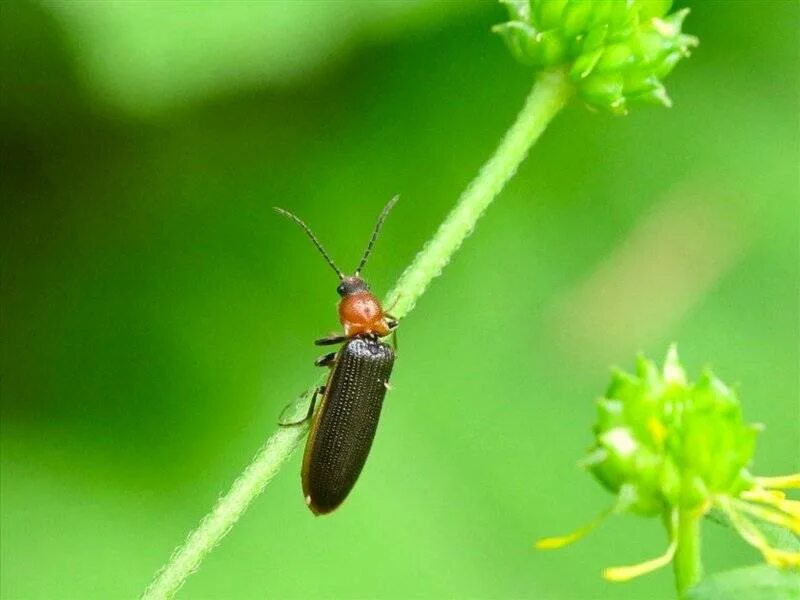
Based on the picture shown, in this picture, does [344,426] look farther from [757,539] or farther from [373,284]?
[757,539]

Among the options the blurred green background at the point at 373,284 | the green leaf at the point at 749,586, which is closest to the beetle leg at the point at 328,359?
the blurred green background at the point at 373,284

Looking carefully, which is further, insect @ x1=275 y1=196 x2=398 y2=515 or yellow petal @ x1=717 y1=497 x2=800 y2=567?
insect @ x1=275 y1=196 x2=398 y2=515

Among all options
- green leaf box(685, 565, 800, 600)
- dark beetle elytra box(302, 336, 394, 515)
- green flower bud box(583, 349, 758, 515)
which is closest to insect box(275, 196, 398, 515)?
dark beetle elytra box(302, 336, 394, 515)

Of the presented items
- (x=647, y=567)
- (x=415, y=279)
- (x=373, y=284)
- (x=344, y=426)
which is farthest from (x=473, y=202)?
(x=373, y=284)

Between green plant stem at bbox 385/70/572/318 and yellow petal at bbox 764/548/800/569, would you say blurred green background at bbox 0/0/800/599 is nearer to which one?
green plant stem at bbox 385/70/572/318

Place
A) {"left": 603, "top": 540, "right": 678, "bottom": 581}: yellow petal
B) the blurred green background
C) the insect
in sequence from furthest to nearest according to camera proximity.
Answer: the blurred green background → the insect → {"left": 603, "top": 540, "right": 678, "bottom": 581}: yellow petal

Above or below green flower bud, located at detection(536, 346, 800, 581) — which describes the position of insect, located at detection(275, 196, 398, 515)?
below
